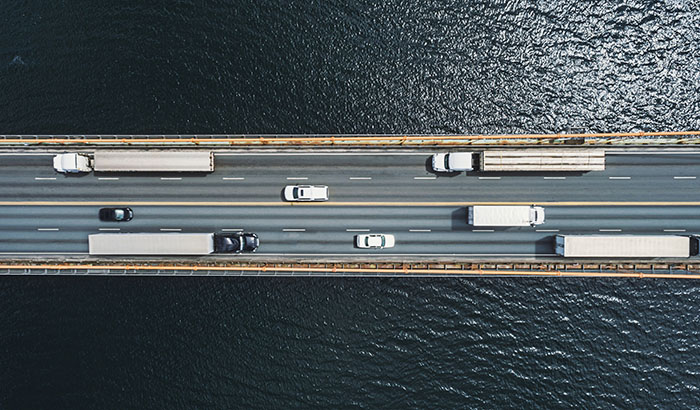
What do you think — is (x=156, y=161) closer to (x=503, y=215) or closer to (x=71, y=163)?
(x=71, y=163)

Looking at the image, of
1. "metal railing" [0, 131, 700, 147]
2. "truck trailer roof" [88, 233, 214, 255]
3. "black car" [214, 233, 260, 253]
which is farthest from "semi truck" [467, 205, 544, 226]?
"truck trailer roof" [88, 233, 214, 255]

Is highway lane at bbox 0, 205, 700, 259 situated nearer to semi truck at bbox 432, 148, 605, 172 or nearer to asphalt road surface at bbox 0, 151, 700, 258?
asphalt road surface at bbox 0, 151, 700, 258

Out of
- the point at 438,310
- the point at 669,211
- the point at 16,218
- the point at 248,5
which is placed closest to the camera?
the point at 669,211

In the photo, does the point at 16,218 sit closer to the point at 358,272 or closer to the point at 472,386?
the point at 358,272

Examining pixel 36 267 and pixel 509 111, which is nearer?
pixel 36 267

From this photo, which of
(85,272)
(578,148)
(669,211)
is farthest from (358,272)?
(669,211)

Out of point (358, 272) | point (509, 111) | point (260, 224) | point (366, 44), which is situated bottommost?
point (358, 272)

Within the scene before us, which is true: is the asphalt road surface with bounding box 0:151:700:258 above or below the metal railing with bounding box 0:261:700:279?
above

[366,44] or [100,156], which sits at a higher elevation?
[366,44]
